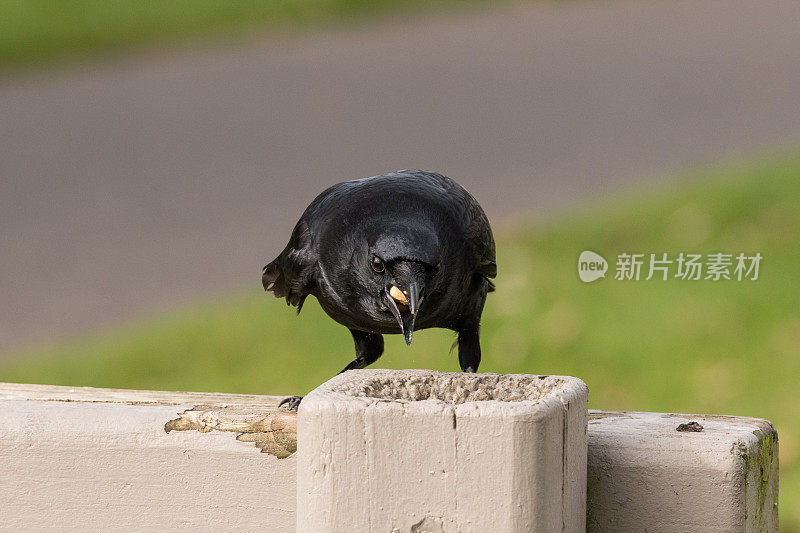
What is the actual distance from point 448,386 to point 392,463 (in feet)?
1.02

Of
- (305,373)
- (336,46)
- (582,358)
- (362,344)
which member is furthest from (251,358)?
(336,46)

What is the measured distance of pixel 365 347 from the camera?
3801 mm

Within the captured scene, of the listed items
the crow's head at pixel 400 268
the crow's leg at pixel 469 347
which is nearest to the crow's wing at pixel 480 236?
the crow's leg at pixel 469 347

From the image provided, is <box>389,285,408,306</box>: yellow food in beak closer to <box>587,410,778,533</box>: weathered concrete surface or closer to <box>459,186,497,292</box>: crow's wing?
<box>459,186,497,292</box>: crow's wing

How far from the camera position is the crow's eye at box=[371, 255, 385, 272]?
2.89m

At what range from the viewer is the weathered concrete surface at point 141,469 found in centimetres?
232

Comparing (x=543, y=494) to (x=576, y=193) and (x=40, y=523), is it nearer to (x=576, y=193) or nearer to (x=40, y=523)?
(x=40, y=523)

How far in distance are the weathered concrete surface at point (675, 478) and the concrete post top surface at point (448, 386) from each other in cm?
21

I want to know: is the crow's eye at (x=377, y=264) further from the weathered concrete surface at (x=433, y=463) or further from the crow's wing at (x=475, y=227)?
the weathered concrete surface at (x=433, y=463)

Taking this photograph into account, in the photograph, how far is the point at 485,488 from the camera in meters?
1.93

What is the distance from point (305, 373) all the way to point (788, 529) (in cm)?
267

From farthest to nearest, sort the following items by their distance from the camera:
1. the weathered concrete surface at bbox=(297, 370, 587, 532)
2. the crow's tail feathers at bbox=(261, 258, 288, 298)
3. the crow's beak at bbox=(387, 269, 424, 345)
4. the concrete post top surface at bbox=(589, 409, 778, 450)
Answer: the crow's tail feathers at bbox=(261, 258, 288, 298), the crow's beak at bbox=(387, 269, 424, 345), the concrete post top surface at bbox=(589, 409, 778, 450), the weathered concrete surface at bbox=(297, 370, 587, 532)

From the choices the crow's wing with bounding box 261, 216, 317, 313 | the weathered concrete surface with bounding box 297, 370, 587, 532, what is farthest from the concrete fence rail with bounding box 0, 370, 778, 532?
the crow's wing with bounding box 261, 216, 317, 313

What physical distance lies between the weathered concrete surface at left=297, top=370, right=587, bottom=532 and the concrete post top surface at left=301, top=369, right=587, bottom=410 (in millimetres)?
71
